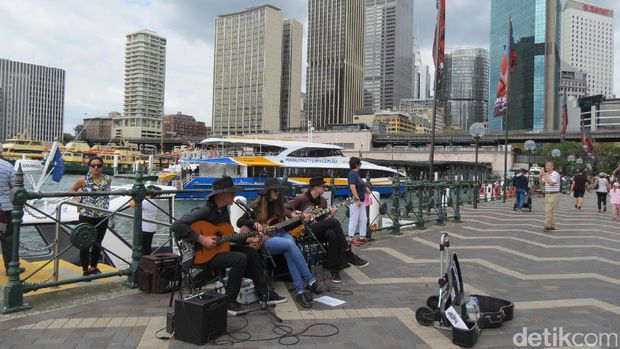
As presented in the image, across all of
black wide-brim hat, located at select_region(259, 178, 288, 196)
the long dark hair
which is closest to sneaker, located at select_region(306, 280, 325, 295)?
the long dark hair

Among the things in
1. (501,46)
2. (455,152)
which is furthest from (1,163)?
(455,152)

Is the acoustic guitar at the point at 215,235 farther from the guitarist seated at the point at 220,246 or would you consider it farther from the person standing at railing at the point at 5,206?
the person standing at railing at the point at 5,206

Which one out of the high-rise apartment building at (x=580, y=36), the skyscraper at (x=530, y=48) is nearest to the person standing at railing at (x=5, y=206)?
the skyscraper at (x=530, y=48)

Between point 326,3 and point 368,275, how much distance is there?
7374 inches

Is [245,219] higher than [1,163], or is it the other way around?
[1,163]

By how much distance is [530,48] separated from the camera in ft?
188

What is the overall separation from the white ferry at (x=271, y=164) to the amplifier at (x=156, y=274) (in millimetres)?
27390

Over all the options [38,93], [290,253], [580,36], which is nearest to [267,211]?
[290,253]

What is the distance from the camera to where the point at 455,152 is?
88.4m

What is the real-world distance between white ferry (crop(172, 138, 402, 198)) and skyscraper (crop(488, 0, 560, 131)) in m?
13.1

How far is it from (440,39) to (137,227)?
11505 mm

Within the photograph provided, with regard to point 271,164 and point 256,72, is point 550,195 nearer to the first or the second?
point 271,164

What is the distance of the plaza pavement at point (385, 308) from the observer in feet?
13.2

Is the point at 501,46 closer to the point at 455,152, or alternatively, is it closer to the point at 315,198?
the point at 315,198
